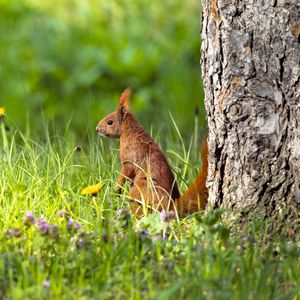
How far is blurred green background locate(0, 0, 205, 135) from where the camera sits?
849 centimetres

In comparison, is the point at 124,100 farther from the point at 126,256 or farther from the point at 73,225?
the point at 126,256

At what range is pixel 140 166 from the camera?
15.8 ft

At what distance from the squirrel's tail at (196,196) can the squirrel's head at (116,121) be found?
634 millimetres

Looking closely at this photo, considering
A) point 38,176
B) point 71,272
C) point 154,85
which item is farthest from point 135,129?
point 154,85

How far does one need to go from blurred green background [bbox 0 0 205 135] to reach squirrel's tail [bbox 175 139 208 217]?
3280 mm

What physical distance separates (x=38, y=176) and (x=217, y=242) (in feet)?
3.73

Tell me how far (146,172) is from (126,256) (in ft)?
3.40

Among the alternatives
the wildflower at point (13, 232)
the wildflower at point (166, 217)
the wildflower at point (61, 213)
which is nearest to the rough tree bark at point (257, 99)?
the wildflower at point (166, 217)

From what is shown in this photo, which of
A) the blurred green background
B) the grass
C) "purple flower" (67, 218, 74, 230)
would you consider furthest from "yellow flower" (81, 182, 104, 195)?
the blurred green background

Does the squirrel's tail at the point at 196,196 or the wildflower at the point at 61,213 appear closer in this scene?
the wildflower at the point at 61,213

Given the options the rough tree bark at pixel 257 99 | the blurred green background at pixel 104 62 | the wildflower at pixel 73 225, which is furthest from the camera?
the blurred green background at pixel 104 62

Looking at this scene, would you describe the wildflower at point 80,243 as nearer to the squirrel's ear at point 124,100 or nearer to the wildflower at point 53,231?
the wildflower at point 53,231

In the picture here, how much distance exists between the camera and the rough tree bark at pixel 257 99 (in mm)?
4152

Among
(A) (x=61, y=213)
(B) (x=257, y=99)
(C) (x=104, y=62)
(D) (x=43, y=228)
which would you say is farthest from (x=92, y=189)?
(C) (x=104, y=62)
